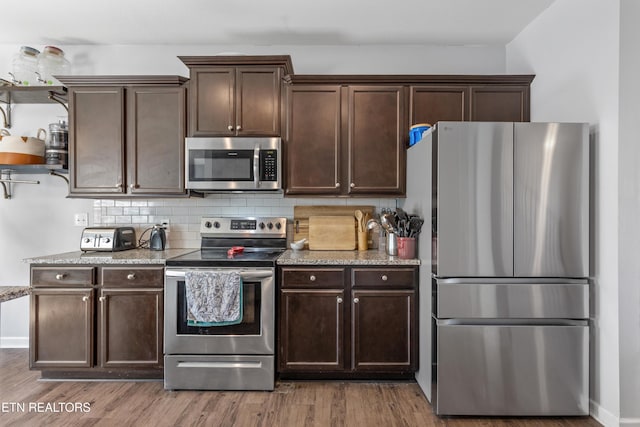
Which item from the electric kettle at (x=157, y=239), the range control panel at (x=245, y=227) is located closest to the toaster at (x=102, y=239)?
the electric kettle at (x=157, y=239)

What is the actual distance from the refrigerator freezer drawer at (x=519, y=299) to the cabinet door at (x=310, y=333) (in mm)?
796

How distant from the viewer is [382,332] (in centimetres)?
249

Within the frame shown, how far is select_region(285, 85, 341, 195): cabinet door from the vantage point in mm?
2812

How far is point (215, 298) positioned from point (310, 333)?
2.26 ft

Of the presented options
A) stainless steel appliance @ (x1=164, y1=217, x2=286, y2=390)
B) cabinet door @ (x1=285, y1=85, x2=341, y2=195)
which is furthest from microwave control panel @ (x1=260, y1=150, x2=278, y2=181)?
stainless steel appliance @ (x1=164, y1=217, x2=286, y2=390)

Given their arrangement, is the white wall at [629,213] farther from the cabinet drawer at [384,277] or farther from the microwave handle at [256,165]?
the microwave handle at [256,165]

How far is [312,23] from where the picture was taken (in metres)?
2.85

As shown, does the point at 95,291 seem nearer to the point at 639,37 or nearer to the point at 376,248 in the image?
the point at 376,248

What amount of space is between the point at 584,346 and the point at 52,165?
394 centimetres

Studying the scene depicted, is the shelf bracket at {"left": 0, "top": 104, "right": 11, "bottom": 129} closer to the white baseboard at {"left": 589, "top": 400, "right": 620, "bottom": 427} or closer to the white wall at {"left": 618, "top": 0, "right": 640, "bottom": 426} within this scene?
the white wall at {"left": 618, "top": 0, "right": 640, "bottom": 426}

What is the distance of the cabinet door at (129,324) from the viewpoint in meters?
2.49

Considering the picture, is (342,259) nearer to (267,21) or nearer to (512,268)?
(512,268)

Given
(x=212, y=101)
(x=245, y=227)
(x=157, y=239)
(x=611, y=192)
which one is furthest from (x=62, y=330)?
(x=611, y=192)

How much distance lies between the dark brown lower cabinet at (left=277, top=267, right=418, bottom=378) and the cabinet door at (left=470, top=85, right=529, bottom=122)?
1.36 m
